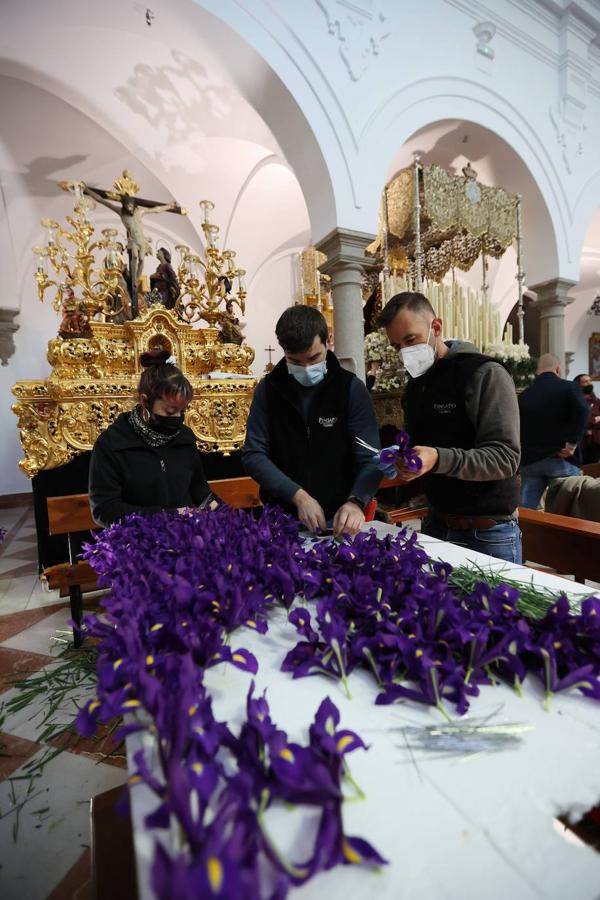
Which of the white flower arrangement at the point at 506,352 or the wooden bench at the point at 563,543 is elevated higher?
the white flower arrangement at the point at 506,352

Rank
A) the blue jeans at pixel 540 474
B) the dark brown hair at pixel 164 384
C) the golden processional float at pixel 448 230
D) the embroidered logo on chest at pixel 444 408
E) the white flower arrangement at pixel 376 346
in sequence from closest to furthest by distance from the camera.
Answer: the embroidered logo on chest at pixel 444 408 → the dark brown hair at pixel 164 384 → the blue jeans at pixel 540 474 → the golden processional float at pixel 448 230 → the white flower arrangement at pixel 376 346

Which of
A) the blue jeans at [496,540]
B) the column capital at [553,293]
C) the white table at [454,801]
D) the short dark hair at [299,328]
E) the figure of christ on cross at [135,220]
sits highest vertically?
the figure of christ on cross at [135,220]

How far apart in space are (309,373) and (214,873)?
1.64m

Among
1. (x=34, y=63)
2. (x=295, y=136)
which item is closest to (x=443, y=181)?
(x=295, y=136)

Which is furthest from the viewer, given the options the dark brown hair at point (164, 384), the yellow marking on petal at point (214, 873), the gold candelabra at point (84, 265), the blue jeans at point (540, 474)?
the gold candelabra at point (84, 265)

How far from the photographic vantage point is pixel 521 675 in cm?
79

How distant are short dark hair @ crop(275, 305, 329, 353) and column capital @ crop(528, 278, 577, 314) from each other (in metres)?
7.09

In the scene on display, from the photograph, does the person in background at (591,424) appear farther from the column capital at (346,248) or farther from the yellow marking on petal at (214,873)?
the yellow marking on petal at (214,873)

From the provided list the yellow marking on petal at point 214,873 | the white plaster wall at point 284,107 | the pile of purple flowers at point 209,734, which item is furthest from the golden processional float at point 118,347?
the yellow marking on petal at point 214,873

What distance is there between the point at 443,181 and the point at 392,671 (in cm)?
651

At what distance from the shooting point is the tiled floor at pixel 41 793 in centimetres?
141

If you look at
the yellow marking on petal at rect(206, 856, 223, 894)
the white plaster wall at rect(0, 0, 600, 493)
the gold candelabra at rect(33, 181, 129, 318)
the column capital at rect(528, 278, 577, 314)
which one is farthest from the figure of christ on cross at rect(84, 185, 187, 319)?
the column capital at rect(528, 278, 577, 314)

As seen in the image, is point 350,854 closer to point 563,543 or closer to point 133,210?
point 563,543

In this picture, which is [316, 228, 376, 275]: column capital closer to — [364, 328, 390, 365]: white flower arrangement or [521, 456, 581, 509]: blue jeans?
[364, 328, 390, 365]: white flower arrangement
